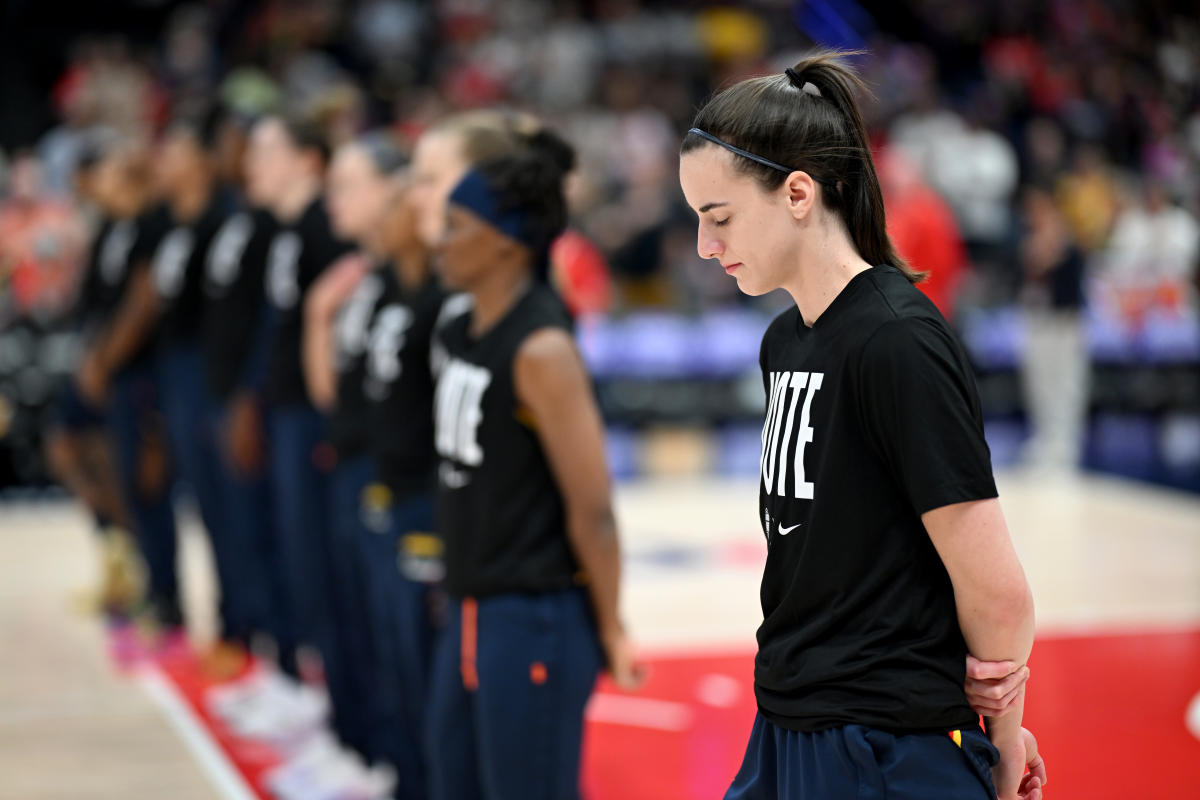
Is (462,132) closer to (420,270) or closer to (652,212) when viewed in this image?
(420,270)

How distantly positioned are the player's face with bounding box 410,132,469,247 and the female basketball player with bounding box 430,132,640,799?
21cm

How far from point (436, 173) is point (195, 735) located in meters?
2.82

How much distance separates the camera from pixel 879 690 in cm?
175

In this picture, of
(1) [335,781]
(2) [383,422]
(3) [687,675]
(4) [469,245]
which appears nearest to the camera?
(4) [469,245]

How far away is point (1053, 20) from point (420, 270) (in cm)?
1680

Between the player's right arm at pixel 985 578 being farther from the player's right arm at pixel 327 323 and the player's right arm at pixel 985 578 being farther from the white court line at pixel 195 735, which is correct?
the white court line at pixel 195 735

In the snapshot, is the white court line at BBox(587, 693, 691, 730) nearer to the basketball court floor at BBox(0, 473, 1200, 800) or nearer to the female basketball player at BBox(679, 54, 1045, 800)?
the basketball court floor at BBox(0, 473, 1200, 800)

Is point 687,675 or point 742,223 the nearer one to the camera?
point 742,223

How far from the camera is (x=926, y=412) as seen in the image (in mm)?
1672

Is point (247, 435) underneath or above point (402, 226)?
underneath

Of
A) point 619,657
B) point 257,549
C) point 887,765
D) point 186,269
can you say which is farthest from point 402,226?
point 887,765

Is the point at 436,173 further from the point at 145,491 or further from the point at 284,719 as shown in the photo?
the point at 145,491

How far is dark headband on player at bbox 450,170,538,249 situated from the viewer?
9.55 ft

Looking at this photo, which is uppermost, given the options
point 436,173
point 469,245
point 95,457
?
point 436,173
